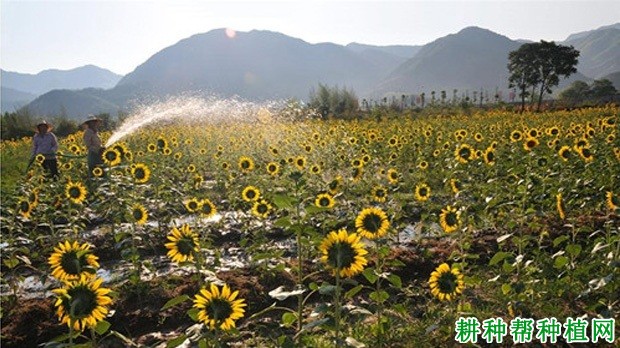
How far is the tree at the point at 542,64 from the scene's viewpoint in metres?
47.3

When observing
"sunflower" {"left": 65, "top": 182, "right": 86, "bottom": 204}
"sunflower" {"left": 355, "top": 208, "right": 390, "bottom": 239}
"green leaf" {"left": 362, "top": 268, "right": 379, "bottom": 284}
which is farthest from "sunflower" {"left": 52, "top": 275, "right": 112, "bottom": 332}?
"sunflower" {"left": 65, "top": 182, "right": 86, "bottom": 204}

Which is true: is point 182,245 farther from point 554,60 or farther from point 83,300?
point 554,60

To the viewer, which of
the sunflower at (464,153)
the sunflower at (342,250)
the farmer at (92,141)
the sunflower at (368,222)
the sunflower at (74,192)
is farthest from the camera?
the farmer at (92,141)

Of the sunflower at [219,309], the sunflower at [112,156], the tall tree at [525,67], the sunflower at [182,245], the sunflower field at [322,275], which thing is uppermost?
the tall tree at [525,67]

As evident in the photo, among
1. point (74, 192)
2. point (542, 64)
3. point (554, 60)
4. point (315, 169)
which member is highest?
point (554, 60)

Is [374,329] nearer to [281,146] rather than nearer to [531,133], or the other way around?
[531,133]

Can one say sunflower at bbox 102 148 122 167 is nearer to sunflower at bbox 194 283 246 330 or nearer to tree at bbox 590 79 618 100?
sunflower at bbox 194 283 246 330

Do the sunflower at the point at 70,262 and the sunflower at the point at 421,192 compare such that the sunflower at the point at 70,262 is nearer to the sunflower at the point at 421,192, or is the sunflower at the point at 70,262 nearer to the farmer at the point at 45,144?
the sunflower at the point at 421,192

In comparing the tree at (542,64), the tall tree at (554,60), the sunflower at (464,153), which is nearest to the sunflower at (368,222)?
the sunflower at (464,153)

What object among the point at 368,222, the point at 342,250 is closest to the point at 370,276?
the point at 368,222

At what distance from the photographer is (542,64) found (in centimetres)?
4800

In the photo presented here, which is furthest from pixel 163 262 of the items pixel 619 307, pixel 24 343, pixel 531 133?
pixel 531 133

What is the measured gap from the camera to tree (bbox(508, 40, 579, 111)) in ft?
155

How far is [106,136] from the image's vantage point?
1862 centimetres
